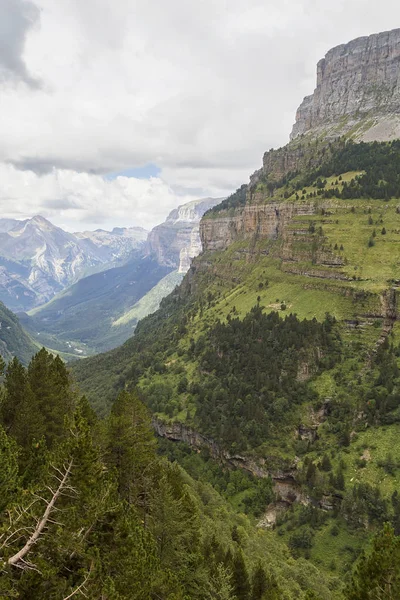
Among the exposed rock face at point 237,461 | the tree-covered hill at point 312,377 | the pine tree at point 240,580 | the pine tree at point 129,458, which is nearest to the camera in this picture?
the pine tree at point 240,580

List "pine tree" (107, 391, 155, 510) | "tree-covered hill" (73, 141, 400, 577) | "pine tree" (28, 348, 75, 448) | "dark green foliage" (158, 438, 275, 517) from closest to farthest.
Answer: "pine tree" (107, 391, 155, 510) → "pine tree" (28, 348, 75, 448) → "tree-covered hill" (73, 141, 400, 577) → "dark green foliage" (158, 438, 275, 517)

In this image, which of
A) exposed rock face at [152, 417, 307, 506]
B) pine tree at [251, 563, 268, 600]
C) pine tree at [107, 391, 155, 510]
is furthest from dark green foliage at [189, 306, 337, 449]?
pine tree at [251, 563, 268, 600]

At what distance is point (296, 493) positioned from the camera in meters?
96.9

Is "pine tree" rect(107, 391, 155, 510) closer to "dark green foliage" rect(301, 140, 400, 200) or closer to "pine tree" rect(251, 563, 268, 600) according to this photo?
"pine tree" rect(251, 563, 268, 600)

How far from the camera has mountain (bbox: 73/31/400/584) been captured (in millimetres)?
85375

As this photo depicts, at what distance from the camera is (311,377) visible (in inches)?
4656

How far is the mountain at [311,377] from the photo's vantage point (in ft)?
280

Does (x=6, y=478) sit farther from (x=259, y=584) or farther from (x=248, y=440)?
(x=248, y=440)

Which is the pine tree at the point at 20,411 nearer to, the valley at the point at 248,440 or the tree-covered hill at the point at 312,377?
the valley at the point at 248,440

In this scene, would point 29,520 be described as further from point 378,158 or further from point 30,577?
point 378,158

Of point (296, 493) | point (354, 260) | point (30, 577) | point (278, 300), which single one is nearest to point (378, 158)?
point (354, 260)

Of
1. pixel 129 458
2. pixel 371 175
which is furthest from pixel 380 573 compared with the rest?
pixel 371 175

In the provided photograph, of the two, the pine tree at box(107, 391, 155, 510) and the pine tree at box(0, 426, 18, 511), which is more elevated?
the pine tree at box(0, 426, 18, 511)

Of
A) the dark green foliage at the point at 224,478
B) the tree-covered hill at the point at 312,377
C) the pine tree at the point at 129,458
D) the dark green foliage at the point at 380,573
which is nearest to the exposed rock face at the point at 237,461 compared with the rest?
the tree-covered hill at the point at 312,377
